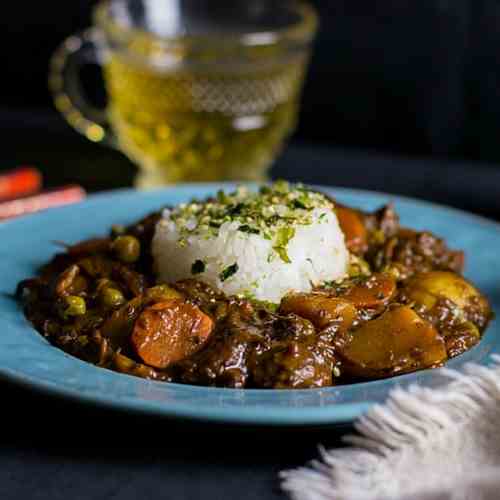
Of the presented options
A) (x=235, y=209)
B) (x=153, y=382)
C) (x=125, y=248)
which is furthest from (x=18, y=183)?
(x=153, y=382)

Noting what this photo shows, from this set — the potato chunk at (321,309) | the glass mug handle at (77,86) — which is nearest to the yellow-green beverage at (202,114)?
the glass mug handle at (77,86)

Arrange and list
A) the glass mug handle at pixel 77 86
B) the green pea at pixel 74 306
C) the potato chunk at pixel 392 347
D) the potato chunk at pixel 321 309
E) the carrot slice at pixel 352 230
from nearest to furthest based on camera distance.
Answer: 1. the potato chunk at pixel 392 347
2. the potato chunk at pixel 321 309
3. the green pea at pixel 74 306
4. the carrot slice at pixel 352 230
5. the glass mug handle at pixel 77 86

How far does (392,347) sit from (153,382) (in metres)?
0.59

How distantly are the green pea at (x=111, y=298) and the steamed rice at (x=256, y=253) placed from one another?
250 millimetres

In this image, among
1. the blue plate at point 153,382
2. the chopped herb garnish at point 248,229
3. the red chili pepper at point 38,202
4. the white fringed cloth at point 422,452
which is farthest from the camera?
the red chili pepper at point 38,202

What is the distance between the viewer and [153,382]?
2.38 m

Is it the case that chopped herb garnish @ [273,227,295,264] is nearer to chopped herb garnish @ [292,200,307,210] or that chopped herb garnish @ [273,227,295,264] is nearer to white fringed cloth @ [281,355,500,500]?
chopped herb garnish @ [292,200,307,210]

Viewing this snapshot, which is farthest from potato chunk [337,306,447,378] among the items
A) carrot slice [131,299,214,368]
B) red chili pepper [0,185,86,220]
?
red chili pepper [0,185,86,220]

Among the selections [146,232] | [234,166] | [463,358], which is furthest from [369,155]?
[463,358]

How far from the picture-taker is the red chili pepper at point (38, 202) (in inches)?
163

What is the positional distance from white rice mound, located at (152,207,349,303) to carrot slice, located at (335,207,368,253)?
16cm

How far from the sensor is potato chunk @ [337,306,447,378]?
250cm

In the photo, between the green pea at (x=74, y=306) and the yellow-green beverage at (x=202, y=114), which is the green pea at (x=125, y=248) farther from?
the yellow-green beverage at (x=202, y=114)

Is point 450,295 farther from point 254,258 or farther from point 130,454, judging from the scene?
point 130,454
